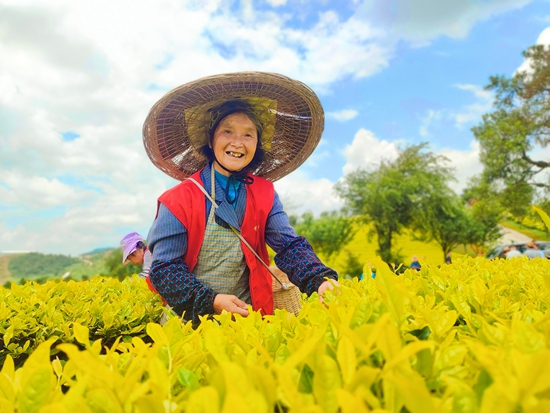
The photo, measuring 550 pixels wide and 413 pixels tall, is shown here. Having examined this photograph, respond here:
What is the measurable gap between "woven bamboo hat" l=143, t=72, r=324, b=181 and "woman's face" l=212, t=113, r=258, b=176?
15 cm

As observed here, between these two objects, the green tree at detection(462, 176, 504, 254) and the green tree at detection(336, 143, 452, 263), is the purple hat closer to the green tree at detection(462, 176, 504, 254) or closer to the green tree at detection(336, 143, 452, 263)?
the green tree at detection(336, 143, 452, 263)

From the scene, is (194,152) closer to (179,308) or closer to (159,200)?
(159,200)

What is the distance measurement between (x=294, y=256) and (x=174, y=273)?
2.47 ft

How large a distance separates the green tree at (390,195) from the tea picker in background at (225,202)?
20.7 m

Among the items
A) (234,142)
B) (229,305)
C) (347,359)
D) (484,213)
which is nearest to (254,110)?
(234,142)

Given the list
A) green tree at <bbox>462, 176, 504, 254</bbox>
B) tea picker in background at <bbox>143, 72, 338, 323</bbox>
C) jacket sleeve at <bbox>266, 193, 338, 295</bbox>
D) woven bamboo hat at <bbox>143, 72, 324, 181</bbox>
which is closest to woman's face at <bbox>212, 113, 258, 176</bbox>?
tea picker in background at <bbox>143, 72, 338, 323</bbox>

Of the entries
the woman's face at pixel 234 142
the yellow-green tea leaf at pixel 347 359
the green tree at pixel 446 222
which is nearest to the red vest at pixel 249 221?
the woman's face at pixel 234 142

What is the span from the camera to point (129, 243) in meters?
5.52

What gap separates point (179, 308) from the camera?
2412 millimetres

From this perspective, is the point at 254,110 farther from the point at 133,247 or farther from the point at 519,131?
the point at 519,131

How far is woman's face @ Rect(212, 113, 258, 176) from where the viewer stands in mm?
2785

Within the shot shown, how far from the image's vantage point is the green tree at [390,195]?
23312 millimetres

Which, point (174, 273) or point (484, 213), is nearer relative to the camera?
point (174, 273)

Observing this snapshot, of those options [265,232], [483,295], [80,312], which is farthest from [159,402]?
[80,312]
